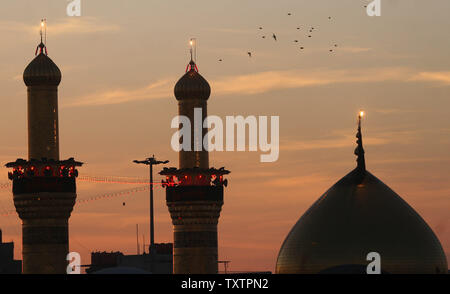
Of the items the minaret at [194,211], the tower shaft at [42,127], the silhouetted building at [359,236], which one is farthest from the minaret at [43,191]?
the silhouetted building at [359,236]

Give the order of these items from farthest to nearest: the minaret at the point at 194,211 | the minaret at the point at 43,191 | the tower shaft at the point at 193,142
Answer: the tower shaft at the point at 193,142
the minaret at the point at 194,211
the minaret at the point at 43,191

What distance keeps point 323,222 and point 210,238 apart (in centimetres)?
1879

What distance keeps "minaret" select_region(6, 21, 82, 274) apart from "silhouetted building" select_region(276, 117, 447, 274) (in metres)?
26.3

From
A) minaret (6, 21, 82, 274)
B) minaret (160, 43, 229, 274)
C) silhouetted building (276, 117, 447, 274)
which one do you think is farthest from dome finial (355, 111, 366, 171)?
minaret (6, 21, 82, 274)

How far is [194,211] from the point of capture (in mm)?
189000

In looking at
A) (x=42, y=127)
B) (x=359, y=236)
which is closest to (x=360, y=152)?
(x=359, y=236)

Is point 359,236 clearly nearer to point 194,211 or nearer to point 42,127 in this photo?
point 194,211

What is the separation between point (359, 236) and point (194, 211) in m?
24.0

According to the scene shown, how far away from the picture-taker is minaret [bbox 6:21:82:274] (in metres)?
176

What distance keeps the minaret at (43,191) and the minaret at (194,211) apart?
53.7ft

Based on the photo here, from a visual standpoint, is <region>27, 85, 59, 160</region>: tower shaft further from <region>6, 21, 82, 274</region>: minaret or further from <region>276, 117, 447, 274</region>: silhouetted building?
<region>276, 117, 447, 274</region>: silhouetted building

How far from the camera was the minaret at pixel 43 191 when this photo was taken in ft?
577

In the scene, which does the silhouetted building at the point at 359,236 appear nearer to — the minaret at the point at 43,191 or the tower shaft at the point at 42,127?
the minaret at the point at 43,191
